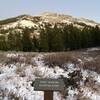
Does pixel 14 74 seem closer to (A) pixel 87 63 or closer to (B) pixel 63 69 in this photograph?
(B) pixel 63 69

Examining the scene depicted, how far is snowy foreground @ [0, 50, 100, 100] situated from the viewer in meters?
15.3

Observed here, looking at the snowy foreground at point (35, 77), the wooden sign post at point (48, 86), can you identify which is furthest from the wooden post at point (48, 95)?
the snowy foreground at point (35, 77)

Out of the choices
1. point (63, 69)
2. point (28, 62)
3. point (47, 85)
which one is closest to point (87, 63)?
point (63, 69)

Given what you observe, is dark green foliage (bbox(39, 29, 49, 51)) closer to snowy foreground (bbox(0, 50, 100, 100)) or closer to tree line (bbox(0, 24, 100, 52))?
tree line (bbox(0, 24, 100, 52))

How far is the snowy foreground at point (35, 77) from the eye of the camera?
15.3 meters

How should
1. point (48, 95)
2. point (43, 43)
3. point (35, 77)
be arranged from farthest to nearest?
point (43, 43) < point (35, 77) < point (48, 95)

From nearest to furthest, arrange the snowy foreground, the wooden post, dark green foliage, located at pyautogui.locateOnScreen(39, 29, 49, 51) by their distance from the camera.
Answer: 1. the wooden post
2. the snowy foreground
3. dark green foliage, located at pyautogui.locateOnScreen(39, 29, 49, 51)

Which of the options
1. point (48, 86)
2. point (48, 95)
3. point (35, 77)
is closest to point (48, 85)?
point (48, 86)

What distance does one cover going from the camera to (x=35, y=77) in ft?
56.1

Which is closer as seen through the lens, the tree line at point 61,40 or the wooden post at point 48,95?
the wooden post at point 48,95

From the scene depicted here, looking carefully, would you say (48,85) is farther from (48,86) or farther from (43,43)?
(43,43)

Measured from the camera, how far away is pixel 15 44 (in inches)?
2670

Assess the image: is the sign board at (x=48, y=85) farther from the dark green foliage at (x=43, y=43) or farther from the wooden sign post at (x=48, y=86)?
the dark green foliage at (x=43, y=43)

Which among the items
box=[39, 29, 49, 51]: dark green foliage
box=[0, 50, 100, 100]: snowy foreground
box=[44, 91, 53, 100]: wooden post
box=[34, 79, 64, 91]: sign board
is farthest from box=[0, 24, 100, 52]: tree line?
box=[44, 91, 53, 100]: wooden post
